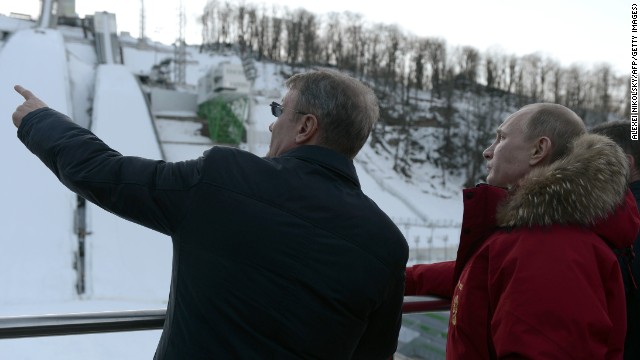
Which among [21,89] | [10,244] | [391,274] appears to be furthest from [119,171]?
[10,244]

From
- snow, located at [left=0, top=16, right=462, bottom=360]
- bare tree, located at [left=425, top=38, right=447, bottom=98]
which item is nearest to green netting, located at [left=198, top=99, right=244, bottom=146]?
snow, located at [left=0, top=16, right=462, bottom=360]

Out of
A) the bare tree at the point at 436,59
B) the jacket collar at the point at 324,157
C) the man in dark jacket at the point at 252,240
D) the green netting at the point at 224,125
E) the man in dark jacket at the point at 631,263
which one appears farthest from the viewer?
the bare tree at the point at 436,59

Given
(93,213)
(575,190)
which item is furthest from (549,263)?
(93,213)

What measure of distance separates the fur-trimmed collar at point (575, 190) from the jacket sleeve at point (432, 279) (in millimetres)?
601

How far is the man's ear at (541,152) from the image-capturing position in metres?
1.38

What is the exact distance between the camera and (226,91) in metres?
23.0

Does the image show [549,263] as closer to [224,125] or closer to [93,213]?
[93,213]

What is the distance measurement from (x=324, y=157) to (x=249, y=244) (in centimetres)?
24

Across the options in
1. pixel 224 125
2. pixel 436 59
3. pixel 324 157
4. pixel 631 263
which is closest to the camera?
pixel 324 157

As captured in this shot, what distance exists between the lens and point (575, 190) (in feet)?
3.97

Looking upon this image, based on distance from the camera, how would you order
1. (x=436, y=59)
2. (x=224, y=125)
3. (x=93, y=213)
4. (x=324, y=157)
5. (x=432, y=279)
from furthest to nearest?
(x=436, y=59), (x=224, y=125), (x=93, y=213), (x=432, y=279), (x=324, y=157)

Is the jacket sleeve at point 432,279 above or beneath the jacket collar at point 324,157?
beneath

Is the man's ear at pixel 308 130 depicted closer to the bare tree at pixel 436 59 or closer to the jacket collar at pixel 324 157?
the jacket collar at pixel 324 157

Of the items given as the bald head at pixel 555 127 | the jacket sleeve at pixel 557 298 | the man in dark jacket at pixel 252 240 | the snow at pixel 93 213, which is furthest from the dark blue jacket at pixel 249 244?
the snow at pixel 93 213
